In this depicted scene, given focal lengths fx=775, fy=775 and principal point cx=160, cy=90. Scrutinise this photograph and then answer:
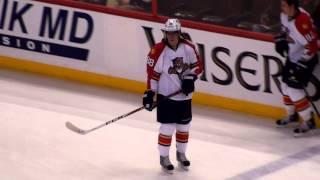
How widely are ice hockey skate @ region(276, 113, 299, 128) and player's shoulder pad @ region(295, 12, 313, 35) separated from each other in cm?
73

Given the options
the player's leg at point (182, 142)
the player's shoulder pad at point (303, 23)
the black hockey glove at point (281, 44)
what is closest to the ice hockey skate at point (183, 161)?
the player's leg at point (182, 142)

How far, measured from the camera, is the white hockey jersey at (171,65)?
4.95 metres

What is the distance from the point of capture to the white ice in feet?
17.2

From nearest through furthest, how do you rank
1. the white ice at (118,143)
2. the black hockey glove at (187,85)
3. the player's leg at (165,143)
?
the black hockey glove at (187,85) < the player's leg at (165,143) < the white ice at (118,143)

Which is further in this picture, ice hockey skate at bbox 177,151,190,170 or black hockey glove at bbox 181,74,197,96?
ice hockey skate at bbox 177,151,190,170

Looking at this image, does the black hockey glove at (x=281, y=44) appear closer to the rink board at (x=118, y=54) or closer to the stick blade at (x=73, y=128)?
the rink board at (x=118, y=54)

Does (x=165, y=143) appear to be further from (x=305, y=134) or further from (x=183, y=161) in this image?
(x=305, y=134)

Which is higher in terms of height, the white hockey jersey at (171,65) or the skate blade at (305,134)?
the white hockey jersey at (171,65)

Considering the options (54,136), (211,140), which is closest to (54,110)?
(54,136)

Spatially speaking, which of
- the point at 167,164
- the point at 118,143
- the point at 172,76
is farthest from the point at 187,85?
the point at 118,143

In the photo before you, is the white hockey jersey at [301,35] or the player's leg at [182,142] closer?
the player's leg at [182,142]

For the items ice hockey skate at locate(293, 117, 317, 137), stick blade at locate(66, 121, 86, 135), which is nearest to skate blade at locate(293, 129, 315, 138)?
ice hockey skate at locate(293, 117, 317, 137)

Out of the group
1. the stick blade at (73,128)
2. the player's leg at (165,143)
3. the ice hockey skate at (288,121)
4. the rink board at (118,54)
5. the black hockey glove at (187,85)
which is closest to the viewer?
the black hockey glove at (187,85)

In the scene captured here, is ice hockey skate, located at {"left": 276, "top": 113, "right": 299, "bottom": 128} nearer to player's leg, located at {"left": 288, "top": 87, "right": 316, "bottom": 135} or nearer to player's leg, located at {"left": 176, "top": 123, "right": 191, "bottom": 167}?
player's leg, located at {"left": 288, "top": 87, "right": 316, "bottom": 135}
